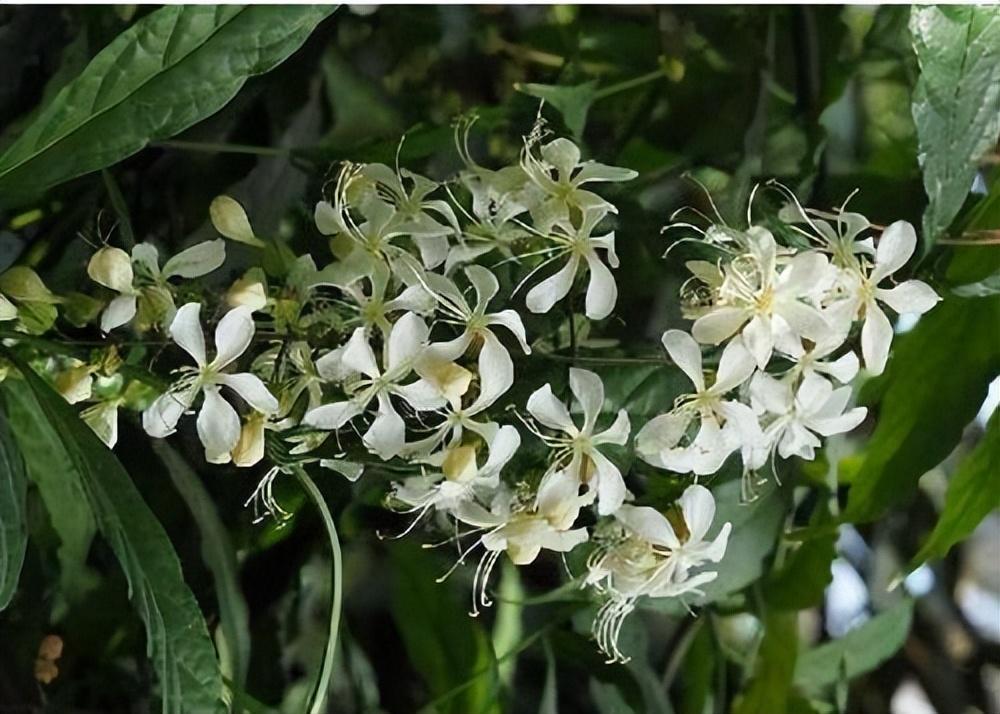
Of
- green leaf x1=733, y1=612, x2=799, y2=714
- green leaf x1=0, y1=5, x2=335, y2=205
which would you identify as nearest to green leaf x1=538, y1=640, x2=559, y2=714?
green leaf x1=733, y1=612, x2=799, y2=714

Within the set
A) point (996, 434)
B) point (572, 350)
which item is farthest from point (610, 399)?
point (996, 434)

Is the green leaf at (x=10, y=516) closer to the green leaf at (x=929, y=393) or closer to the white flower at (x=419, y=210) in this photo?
the white flower at (x=419, y=210)

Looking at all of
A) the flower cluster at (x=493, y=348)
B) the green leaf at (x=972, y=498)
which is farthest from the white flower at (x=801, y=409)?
the green leaf at (x=972, y=498)

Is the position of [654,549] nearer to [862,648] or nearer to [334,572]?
[334,572]

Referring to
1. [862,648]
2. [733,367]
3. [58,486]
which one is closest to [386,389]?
[733,367]

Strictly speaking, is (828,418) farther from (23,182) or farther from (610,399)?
(23,182)
